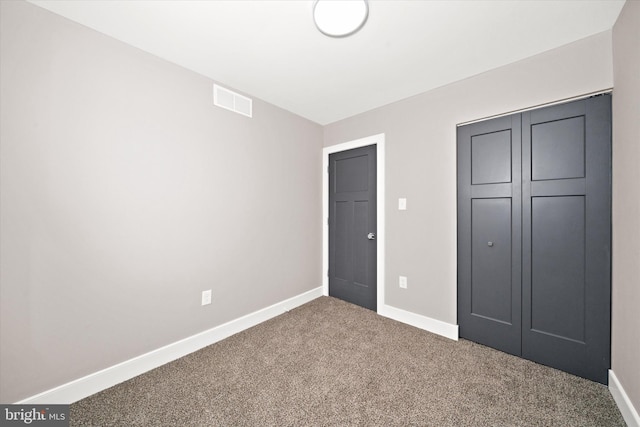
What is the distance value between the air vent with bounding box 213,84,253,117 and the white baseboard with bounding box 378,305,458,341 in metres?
2.67

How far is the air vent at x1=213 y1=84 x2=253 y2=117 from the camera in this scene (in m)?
2.35

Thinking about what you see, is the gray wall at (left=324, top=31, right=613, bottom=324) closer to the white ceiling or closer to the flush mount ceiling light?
the white ceiling

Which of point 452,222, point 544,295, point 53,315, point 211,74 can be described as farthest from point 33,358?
point 544,295

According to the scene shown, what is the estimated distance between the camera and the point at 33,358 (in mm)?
1455

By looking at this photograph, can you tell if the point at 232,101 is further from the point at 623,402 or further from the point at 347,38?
the point at 623,402

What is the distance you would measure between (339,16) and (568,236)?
224 centimetres

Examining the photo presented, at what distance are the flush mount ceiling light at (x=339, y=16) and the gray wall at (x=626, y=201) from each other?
1492 mm

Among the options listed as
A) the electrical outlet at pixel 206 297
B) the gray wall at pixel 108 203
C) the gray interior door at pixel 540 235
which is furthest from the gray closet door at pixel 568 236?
the electrical outlet at pixel 206 297

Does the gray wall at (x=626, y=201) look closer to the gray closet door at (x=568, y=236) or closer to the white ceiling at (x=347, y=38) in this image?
the gray closet door at (x=568, y=236)

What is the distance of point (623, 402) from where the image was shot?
56.6 inches

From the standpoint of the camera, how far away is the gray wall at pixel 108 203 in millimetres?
1422

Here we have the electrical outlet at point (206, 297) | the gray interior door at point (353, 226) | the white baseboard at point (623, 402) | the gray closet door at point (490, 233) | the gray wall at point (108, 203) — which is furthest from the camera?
the gray interior door at point (353, 226)

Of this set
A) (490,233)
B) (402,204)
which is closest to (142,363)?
(402,204)

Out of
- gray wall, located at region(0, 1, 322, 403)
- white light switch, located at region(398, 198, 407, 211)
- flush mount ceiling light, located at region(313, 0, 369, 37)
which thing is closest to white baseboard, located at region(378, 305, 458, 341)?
white light switch, located at region(398, 198, 407, 211)
